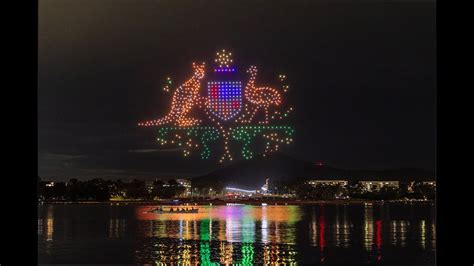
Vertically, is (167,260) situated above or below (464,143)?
below

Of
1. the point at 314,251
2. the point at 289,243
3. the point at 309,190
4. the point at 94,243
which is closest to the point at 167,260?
the point at 314,251

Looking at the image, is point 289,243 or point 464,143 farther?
point 289,243

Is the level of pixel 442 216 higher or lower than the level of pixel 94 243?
higher

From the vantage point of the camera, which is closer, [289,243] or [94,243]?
[289,243]
